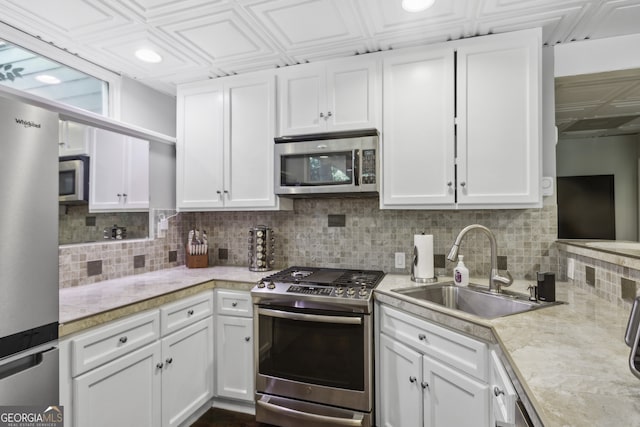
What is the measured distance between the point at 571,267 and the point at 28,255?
2602mm

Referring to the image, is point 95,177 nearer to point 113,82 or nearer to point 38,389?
point 113,82

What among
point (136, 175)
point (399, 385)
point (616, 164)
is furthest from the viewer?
point (616, 164)

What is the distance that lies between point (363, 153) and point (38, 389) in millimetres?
1931

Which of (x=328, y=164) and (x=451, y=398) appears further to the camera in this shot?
(x=328, y=164)

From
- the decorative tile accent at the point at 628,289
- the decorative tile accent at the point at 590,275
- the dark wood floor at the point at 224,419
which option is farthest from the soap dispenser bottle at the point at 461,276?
the dark wood floor at the point at 224,419

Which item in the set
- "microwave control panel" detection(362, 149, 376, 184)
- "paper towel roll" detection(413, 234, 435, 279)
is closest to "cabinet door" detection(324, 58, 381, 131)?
"microwave control panel" detection(362, 149, 376, 184)

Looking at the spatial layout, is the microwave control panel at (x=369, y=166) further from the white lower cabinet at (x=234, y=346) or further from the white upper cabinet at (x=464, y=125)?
the white lower cabinet at (x=234, y=346)

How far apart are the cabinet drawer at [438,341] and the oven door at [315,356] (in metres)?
0.14

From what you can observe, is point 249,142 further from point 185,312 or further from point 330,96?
point 185,312

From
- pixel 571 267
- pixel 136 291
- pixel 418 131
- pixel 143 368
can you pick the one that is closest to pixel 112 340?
pixel 143 368

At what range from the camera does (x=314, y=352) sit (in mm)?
1946

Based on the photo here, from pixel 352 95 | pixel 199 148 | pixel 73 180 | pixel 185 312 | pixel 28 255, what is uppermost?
pixel 352 95

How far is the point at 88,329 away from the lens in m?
1.46

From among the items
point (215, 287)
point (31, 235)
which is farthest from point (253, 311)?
point (31, 235)
